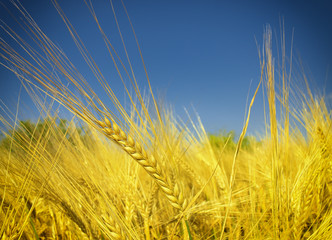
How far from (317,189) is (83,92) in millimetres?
1159

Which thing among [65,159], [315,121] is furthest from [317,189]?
[65,159]

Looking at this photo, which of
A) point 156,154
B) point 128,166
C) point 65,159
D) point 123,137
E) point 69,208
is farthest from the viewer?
point 65,159

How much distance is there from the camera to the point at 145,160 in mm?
627

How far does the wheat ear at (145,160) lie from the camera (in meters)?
0.62

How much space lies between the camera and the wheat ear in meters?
0.62

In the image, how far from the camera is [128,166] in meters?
1.15

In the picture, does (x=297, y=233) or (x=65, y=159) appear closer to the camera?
(x=297, y=233)

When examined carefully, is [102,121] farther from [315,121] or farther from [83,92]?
[315,121]

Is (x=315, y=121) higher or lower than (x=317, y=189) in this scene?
higher

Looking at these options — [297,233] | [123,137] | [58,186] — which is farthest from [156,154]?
[297,233]

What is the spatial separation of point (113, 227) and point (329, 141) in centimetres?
114

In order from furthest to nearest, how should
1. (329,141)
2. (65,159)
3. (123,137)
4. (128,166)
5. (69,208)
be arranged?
(65,159) → (128,166) → (329,141) → (69,208) → (123,137)

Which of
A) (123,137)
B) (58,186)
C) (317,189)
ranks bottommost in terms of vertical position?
(317,189)

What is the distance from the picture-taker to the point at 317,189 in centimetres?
93
